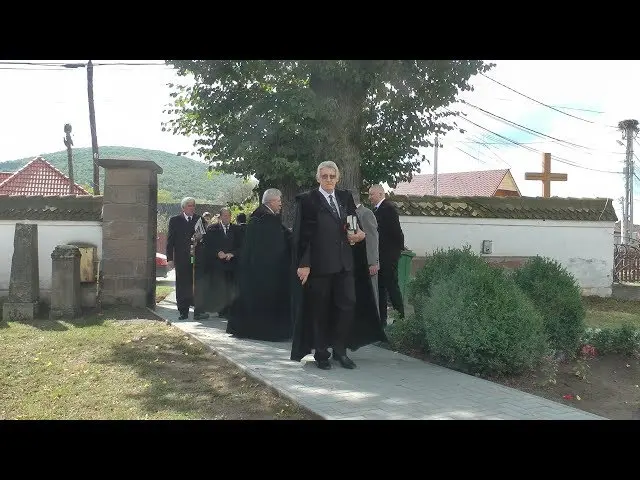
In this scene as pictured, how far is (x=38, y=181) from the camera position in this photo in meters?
34.4

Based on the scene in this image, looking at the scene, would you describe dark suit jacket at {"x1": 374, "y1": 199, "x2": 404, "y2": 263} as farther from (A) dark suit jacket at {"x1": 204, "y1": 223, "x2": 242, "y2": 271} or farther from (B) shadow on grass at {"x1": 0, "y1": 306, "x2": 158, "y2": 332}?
(B) shadow on grass at {"x1": 0, "y1": 306, "x2": 158, "y2": 332}

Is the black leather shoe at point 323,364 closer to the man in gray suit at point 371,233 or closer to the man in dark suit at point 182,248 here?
the man in gray suit at point 371,233

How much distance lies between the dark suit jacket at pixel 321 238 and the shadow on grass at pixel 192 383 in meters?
1.25

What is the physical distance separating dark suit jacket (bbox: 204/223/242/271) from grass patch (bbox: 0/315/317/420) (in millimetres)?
1441

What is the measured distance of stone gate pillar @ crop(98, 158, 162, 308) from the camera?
10.8m

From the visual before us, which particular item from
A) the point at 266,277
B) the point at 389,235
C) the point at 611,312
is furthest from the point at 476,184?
the point at 266,277

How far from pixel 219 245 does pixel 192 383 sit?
13.9 feet

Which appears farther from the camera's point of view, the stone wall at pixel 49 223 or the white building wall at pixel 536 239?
the white building wall at pixel 536 239

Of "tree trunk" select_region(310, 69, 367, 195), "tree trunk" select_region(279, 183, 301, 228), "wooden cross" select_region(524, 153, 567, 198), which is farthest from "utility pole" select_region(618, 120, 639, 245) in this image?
"tree trunk" select_region(279, 183, 301, 228)

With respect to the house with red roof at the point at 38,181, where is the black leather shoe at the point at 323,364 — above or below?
below

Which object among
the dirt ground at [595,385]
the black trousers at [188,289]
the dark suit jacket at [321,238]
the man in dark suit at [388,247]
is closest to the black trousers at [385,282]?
the man in dark suit at [388,247]

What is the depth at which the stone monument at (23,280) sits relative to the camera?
32.8 feet

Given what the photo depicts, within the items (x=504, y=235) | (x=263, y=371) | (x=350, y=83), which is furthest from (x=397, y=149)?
(x=263, y=371)
